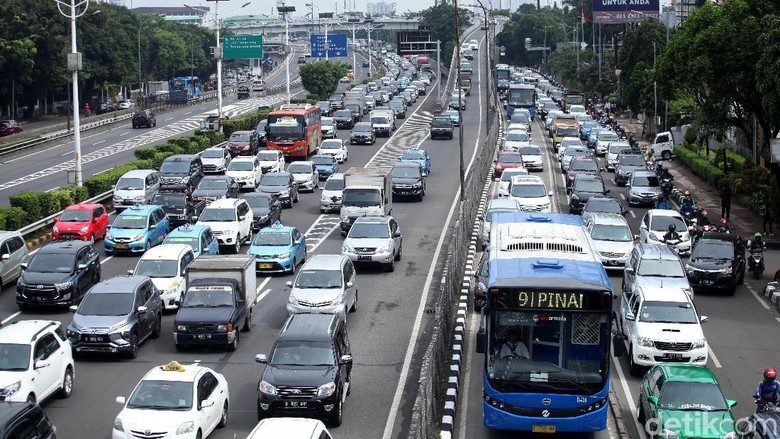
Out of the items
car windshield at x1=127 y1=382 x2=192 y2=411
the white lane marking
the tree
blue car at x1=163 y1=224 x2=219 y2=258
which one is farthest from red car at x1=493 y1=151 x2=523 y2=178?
the tree

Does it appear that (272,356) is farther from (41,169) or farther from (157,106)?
(157,106)

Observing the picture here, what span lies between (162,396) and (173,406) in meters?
0.32

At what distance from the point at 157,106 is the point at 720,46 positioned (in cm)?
8384

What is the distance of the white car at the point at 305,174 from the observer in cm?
5331

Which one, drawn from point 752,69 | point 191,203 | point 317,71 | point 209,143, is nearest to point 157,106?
point 317,71

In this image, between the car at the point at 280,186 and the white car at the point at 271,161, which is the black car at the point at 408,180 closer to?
the car at the point at 280,186

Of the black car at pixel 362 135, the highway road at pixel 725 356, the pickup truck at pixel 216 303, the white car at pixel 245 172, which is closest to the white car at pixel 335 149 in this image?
the black car at pixel 362 135

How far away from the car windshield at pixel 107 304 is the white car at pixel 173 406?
19.3 ft

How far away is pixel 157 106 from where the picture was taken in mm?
119562

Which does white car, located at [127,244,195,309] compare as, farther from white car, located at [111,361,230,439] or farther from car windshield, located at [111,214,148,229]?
white car, located at [111,361,230,439]

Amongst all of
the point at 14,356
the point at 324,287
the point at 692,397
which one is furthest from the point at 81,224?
the point at 692,397

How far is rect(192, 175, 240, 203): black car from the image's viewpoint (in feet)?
150

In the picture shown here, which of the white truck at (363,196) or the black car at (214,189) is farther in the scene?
the black car at (214,189)

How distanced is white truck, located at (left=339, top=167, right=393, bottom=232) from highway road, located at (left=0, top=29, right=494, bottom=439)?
1.06 metres
